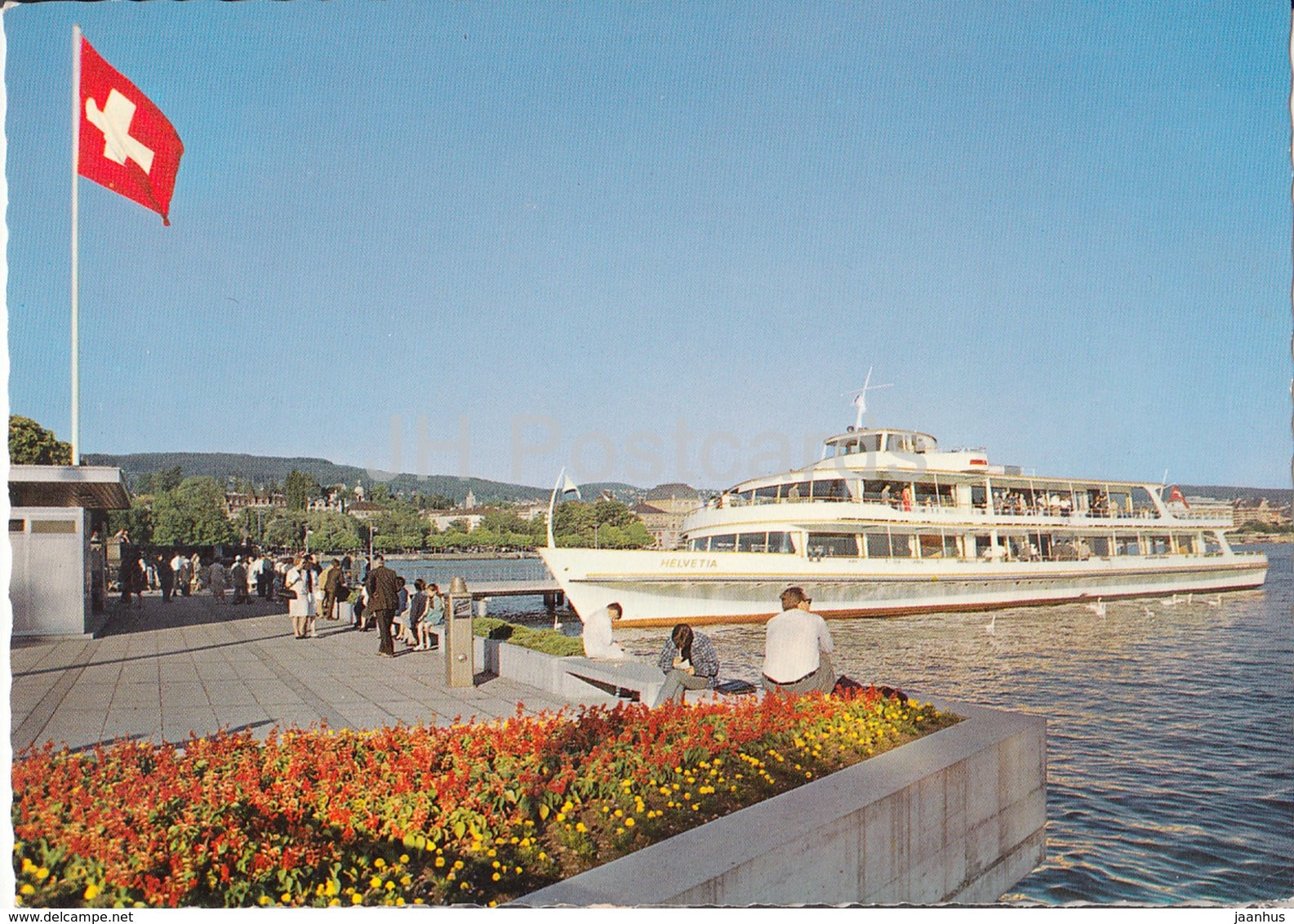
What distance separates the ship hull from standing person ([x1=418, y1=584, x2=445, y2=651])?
9680mm

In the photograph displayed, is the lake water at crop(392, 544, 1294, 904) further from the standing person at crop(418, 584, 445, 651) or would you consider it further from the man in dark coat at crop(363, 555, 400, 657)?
the man in dark coat at crop(363, 555, 400, 657)

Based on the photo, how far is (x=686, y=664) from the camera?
8.78 m

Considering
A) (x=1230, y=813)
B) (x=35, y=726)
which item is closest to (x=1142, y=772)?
(x=1230, y=813)

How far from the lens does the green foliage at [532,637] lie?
12.2 meters

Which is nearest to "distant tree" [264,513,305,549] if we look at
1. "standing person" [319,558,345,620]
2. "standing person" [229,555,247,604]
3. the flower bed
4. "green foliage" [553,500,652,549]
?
"green foliage" [553,500,652,549]

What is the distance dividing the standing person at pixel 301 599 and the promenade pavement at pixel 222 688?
33 cm

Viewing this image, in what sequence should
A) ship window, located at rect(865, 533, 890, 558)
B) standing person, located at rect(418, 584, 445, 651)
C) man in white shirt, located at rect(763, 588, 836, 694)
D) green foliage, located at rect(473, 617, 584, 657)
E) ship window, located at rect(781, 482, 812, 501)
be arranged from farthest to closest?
ship window, located at rect(865, 533, 890, 558), ship window, located at rect(781, 482, 812, 501), standing person, located at rect(418, 584, 445, 651), green foliage, located at rect(473, 617, 584, 657), man in white shirt, located at rect(763, 588, 836, 694)

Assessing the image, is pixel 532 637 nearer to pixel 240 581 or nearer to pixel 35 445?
pixel 240 581

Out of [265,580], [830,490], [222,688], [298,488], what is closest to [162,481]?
[298,488]

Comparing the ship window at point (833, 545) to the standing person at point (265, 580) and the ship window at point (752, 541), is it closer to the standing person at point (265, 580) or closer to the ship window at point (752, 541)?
the ship window at point (752, 541)

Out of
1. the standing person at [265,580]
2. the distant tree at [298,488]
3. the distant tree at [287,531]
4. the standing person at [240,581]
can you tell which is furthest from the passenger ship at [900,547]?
the distant tree at [298,488]

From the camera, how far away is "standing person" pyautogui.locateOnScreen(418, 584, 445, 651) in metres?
16.0

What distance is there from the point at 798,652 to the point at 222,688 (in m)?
7.07
